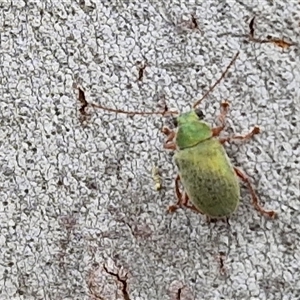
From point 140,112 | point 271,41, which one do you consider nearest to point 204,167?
point 140,112

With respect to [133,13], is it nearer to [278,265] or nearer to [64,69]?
[64,69]

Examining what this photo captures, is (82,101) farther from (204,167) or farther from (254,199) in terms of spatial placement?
(254,199)

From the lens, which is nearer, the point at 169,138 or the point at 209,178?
the point at 209,178

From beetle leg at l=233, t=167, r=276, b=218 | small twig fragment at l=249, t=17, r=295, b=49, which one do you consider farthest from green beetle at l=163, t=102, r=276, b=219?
small twig fragment at l=249, t=17, r=295, b=49

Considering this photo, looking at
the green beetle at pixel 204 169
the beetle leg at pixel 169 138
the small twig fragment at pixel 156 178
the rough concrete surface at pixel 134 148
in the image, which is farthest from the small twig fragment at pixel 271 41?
the small twig fragment at pixel 156 178

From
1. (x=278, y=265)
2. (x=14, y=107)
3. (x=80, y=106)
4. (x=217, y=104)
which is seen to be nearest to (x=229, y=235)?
(x=278, y=265)

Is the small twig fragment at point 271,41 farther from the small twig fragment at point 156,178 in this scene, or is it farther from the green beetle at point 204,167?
the small twig fragment at point 156,178

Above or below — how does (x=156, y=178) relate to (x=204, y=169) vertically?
below
